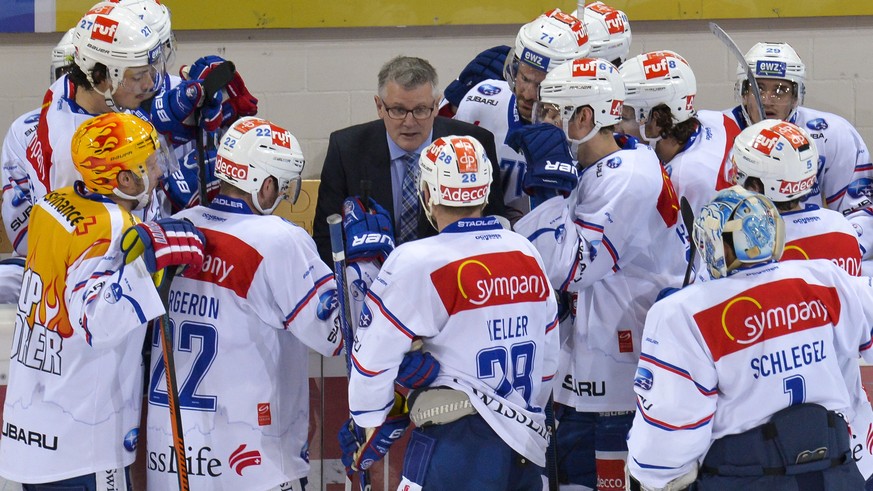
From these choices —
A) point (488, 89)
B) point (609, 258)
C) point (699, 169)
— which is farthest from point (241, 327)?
point (699, 169)

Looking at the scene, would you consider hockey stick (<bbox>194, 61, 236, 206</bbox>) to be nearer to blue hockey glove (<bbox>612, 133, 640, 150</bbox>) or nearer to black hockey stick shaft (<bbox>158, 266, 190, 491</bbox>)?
black hockey stick shaft (<bbox>158, 266, 190, 491</bbox>)

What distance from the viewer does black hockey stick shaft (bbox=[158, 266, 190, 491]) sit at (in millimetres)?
Answer: 2979

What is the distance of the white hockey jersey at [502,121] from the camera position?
394 centimetres

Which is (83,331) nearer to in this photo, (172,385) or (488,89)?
(172,385)

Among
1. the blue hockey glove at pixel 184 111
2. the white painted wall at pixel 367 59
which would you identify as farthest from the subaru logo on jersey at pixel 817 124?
the blue hockey glove at pixel 184 111

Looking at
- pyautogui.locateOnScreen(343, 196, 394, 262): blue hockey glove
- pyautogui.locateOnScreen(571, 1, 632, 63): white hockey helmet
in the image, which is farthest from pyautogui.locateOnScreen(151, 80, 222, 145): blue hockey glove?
pyautogui.locateOnScreen(571, 1, 632, 63): white hockey helmet

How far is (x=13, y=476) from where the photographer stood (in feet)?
10.2

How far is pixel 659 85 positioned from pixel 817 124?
112 centimetres

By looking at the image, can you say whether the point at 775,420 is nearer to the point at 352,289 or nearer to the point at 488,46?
the point at 352,289

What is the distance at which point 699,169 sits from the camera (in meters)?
3.81

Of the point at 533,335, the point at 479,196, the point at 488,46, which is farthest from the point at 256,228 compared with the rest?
the point at 488,46

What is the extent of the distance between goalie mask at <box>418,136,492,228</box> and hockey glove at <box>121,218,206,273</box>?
0.65 m

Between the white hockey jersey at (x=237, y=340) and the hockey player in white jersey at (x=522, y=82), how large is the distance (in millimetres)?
1021

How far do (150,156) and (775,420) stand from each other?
70.9 inches
